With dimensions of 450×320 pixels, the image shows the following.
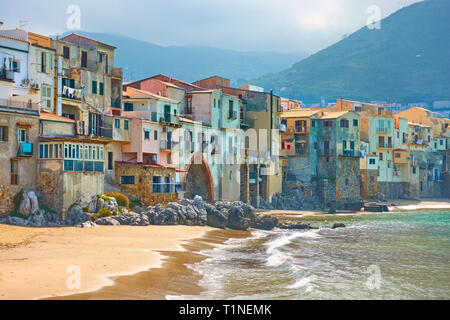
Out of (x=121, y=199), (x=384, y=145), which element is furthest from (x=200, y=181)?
(x=384, y=145)

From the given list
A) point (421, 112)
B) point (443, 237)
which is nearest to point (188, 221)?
point (443, 237)

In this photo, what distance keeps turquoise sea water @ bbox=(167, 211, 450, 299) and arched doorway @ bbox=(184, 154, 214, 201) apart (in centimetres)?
1456

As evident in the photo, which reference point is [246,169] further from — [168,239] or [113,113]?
[168,239]

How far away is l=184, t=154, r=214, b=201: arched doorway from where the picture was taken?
66.1 m

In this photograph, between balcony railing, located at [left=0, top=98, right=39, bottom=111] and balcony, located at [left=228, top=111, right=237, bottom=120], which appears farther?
balcony, located at [left=228, top=111, right=237, bottom=120]

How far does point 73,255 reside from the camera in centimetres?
2934

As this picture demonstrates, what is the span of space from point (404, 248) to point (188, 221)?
58.5 ft

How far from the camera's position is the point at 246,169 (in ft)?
243

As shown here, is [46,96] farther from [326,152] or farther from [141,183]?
[326,152]

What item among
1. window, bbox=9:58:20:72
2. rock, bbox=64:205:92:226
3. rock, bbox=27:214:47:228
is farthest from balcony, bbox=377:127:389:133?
rock, bbox=27:214:47:228

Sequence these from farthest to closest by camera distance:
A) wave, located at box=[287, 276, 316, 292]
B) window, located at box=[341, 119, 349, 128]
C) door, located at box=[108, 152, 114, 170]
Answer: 1. window, located at box=[341, 119, 349, 128]
2. door, located at box=[108, 152, 114, 170]
3. wave, located at box=[287, 276, 316, 292]

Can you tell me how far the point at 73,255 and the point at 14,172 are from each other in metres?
13.4

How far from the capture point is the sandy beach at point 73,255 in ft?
72.4

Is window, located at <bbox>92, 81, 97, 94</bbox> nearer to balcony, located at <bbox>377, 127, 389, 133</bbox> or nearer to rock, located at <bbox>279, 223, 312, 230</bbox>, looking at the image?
rock, located at <bbox>279, 223, 312, 230</bbox>
